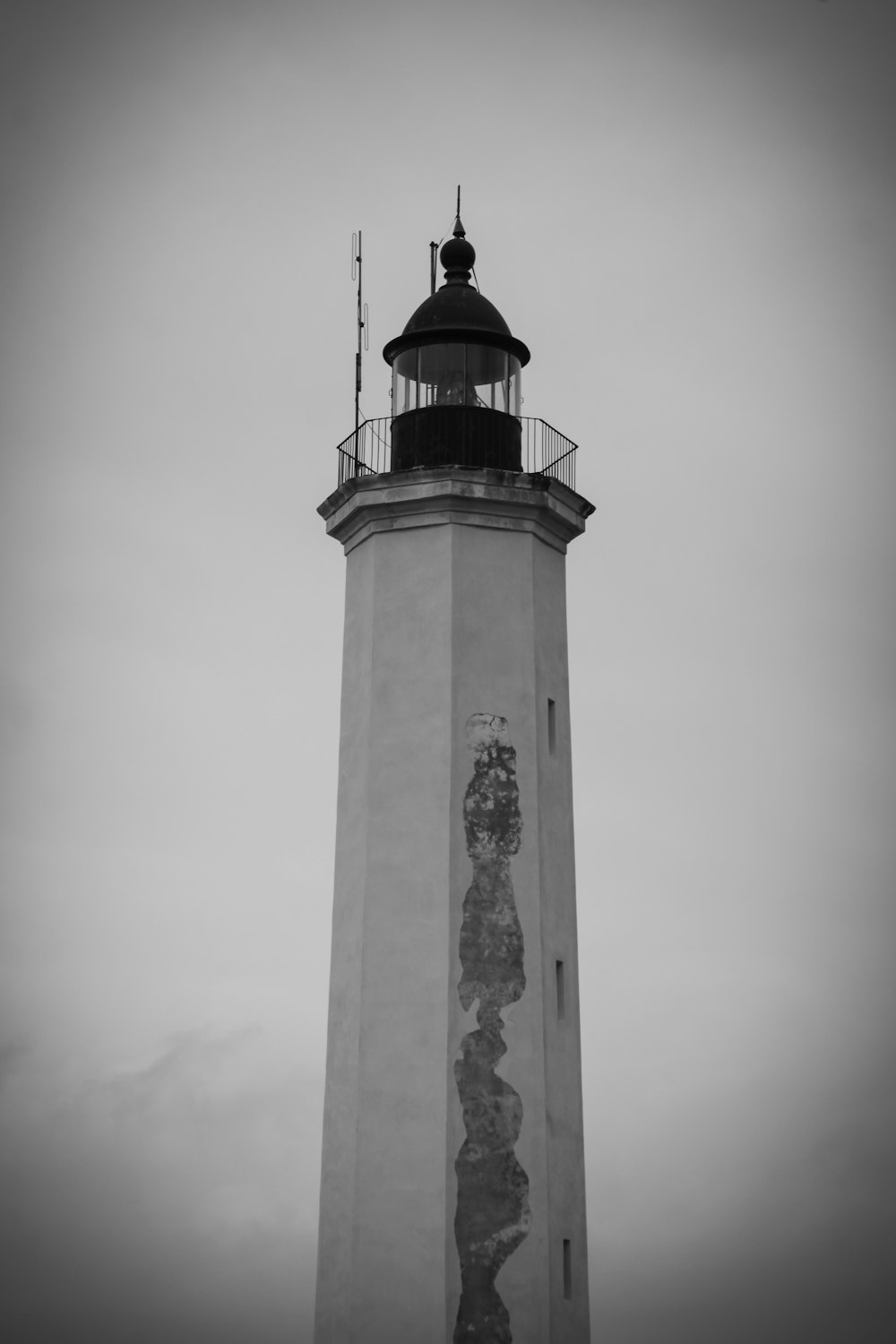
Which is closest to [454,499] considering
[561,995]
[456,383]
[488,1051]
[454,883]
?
[456,383]

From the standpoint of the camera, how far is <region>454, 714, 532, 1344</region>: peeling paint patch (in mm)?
22359

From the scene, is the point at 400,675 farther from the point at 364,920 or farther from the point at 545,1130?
the point at 545,1130

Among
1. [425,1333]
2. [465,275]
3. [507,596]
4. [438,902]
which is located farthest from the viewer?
[465,275]

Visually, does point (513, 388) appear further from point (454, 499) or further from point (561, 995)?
point (561, 995)

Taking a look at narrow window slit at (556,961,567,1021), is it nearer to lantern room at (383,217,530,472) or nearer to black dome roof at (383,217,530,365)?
lantern room at (383,217,530,472)

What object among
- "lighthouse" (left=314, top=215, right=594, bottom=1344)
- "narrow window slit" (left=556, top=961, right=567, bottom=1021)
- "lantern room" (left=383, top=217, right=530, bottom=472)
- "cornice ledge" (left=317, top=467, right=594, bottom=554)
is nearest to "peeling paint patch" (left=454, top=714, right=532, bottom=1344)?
"lighthouse" (left=314, top=215, right=594, bottom=1344)

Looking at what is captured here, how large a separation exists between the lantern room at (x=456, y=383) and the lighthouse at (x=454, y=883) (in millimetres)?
35

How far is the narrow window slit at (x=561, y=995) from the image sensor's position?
78.7 ft

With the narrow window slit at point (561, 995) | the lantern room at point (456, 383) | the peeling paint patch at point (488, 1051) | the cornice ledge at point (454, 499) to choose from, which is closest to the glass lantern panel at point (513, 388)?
the lantern room at point (456, 383)

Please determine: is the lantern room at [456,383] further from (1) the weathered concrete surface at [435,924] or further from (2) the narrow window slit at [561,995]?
(2) the narrow window slit at [561,995]

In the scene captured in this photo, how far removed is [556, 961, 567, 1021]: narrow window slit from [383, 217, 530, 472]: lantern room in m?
7.20

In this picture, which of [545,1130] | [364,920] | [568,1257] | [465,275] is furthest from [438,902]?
[465,275]

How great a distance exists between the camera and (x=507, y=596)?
2523 cm

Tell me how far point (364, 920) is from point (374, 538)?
546 centimetres
